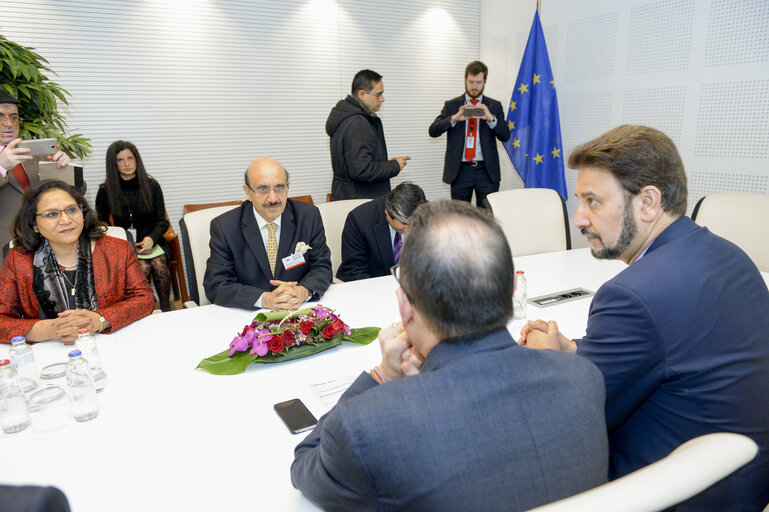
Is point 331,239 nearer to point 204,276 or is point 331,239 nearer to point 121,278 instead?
point 204,276

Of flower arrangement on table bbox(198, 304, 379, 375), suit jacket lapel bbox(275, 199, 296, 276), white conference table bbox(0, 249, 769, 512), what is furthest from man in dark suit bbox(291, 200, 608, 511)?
suit jacket lapel bbox(275, 199, 296, 276)

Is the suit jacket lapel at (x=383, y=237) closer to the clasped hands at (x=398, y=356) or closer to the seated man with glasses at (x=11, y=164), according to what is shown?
the clasped hands at (x=398, y=356)

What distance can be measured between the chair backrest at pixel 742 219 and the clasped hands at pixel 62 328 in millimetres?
3310

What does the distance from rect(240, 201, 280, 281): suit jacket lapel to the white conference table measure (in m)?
0.59

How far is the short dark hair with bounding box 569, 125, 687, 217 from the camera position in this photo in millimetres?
1533

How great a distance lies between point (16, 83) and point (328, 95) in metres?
3.13

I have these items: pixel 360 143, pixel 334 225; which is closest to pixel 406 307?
pixel 334 225

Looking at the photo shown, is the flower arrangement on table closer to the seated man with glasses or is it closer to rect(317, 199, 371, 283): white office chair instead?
rect(317, 199, 371, 283): white office chair

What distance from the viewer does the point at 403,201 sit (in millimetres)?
2943

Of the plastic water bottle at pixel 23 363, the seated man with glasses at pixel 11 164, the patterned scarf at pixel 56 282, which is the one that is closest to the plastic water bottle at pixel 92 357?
the plastic water bottle at pixel 23 363

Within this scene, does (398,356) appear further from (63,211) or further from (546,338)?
(63,211)

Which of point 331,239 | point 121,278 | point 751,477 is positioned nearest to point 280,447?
point 751,477

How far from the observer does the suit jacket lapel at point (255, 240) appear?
9.07 ft

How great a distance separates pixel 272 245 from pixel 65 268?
0.99m
